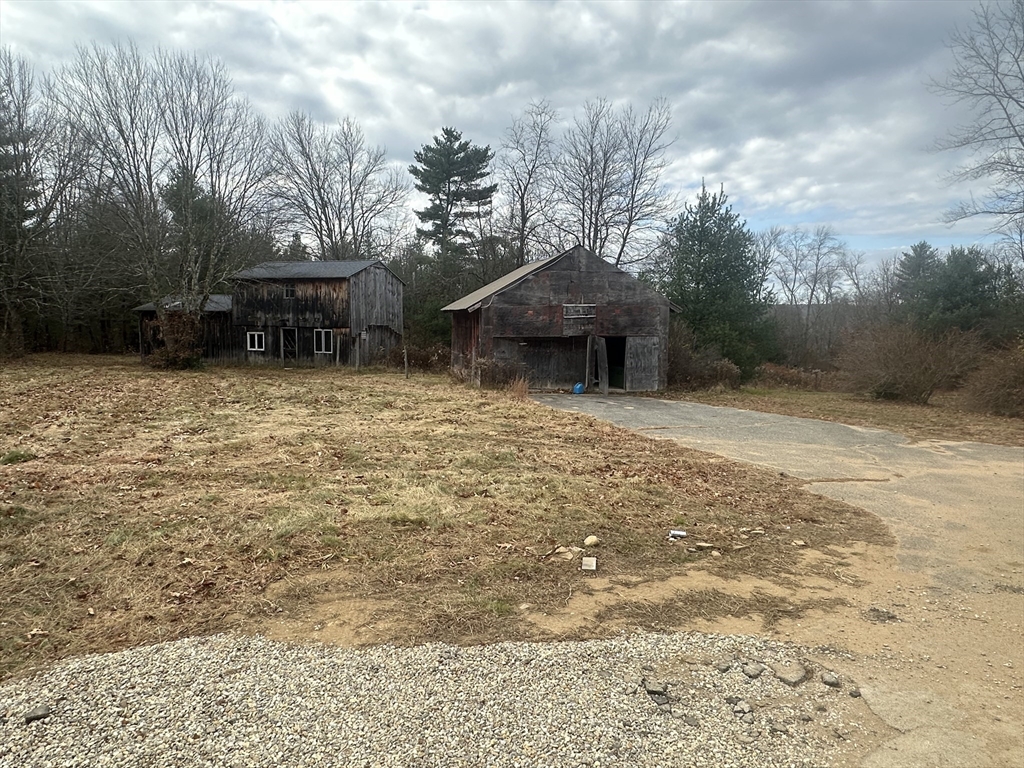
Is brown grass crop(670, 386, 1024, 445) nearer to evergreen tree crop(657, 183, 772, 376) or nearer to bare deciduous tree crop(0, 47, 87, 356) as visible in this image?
evergreen tree crop(657, 183, 772, 376)

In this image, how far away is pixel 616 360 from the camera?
23.2 meters

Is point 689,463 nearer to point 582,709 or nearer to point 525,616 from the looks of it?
point 525,616

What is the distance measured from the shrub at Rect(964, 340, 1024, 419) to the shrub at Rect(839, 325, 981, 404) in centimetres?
98

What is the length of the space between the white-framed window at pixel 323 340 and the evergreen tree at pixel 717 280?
17038 mm

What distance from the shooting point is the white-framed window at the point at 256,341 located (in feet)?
95.6

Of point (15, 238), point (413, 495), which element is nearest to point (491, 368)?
point (413, 495)

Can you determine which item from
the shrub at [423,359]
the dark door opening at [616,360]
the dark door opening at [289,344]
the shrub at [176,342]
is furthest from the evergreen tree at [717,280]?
the shrub at [176,342]

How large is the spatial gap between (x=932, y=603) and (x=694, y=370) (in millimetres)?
18542

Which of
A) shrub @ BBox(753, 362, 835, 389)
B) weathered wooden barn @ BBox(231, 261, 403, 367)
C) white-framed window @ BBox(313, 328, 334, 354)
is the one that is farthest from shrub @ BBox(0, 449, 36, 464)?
shrub @ BBox(753, 362, 835, 389)

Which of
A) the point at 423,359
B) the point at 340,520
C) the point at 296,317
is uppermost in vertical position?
the point at 296,317

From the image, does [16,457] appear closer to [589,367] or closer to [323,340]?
[589,367]

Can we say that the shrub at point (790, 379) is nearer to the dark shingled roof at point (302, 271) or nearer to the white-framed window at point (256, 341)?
the dark shingled roof at point (302, 271)

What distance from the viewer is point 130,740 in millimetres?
2549

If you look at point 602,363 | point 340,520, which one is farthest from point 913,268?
point 340,520
